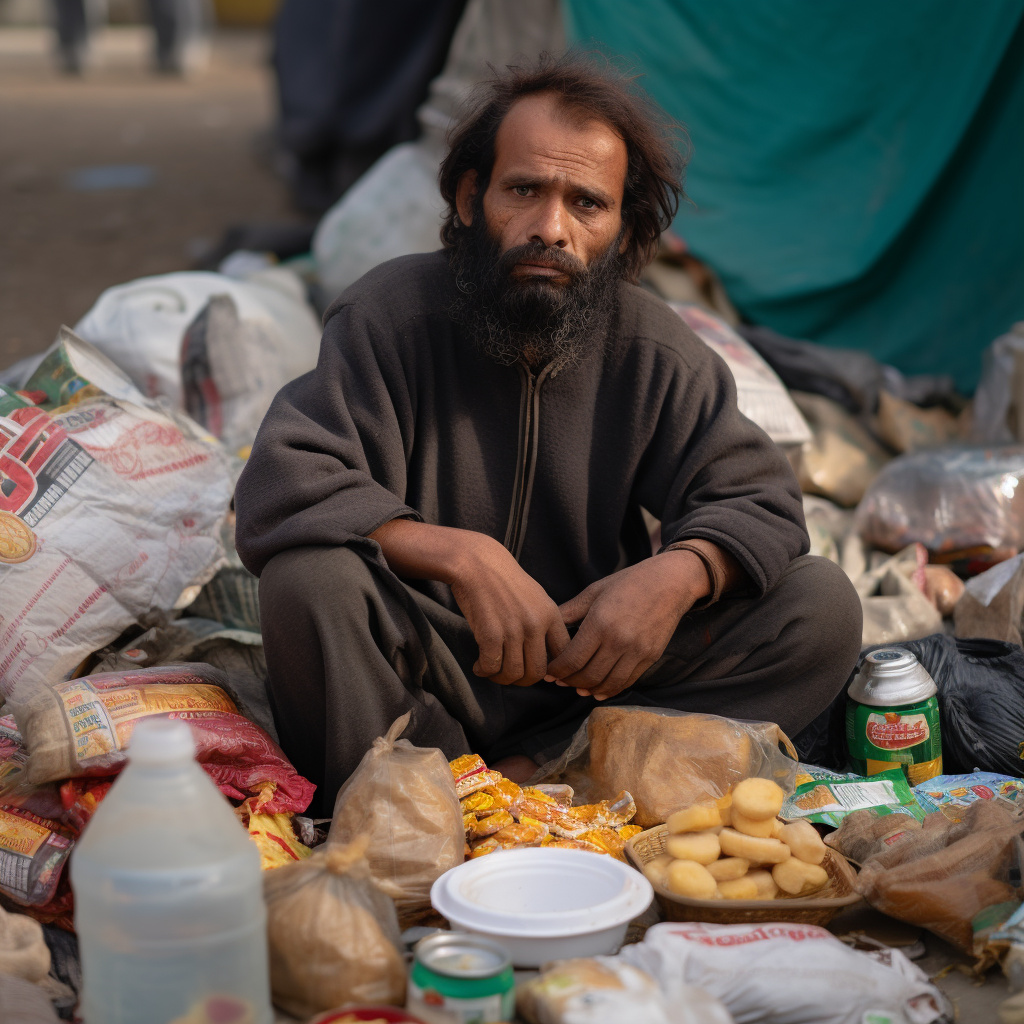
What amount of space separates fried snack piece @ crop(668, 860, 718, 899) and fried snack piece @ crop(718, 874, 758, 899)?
1 cm

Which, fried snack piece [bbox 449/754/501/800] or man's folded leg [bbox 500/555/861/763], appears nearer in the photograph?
fried snack piece [bbox 449/754/501/800]

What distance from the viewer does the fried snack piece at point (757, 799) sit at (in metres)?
2.11

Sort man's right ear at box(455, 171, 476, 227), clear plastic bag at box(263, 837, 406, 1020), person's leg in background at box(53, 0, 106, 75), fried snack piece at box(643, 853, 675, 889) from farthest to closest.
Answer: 1. person's leg in background at box(53, 0, 106, 75)
2. man's right ear at box(455, 171, 476, 227)
3. fried snack piece at box(643, 853, 675, 889)
4. clear plastic bag at box(263, 837, 406, 1020)

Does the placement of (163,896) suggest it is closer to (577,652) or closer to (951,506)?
(577,652)

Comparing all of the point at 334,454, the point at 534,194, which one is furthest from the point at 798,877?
the point at 534,194

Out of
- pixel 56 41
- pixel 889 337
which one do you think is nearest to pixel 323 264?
pixel 889 337

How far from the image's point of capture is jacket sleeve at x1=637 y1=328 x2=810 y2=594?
2.59 m

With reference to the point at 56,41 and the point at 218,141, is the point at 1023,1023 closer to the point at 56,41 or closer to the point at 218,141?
the point at 218,141

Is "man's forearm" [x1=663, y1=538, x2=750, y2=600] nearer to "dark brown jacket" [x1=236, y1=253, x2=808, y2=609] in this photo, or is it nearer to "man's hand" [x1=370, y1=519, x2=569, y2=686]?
"dark brown jacket" [x1=236, y1=253, x2=808, y2=609]

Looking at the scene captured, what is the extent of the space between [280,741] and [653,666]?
2.71 feet

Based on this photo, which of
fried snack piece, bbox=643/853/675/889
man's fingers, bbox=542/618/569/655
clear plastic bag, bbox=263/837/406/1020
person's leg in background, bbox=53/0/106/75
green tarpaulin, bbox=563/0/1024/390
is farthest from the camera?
person's leg in background, bbox=53/0/106/75

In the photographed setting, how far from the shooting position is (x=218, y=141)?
33.0 ft

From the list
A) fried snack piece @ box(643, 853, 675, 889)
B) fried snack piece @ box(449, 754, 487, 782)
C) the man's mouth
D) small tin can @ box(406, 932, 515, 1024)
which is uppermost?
the man's mouth

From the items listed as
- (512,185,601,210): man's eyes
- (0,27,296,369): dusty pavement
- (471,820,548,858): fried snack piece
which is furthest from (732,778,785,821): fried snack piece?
(0,27,296,369): dusty pavement
